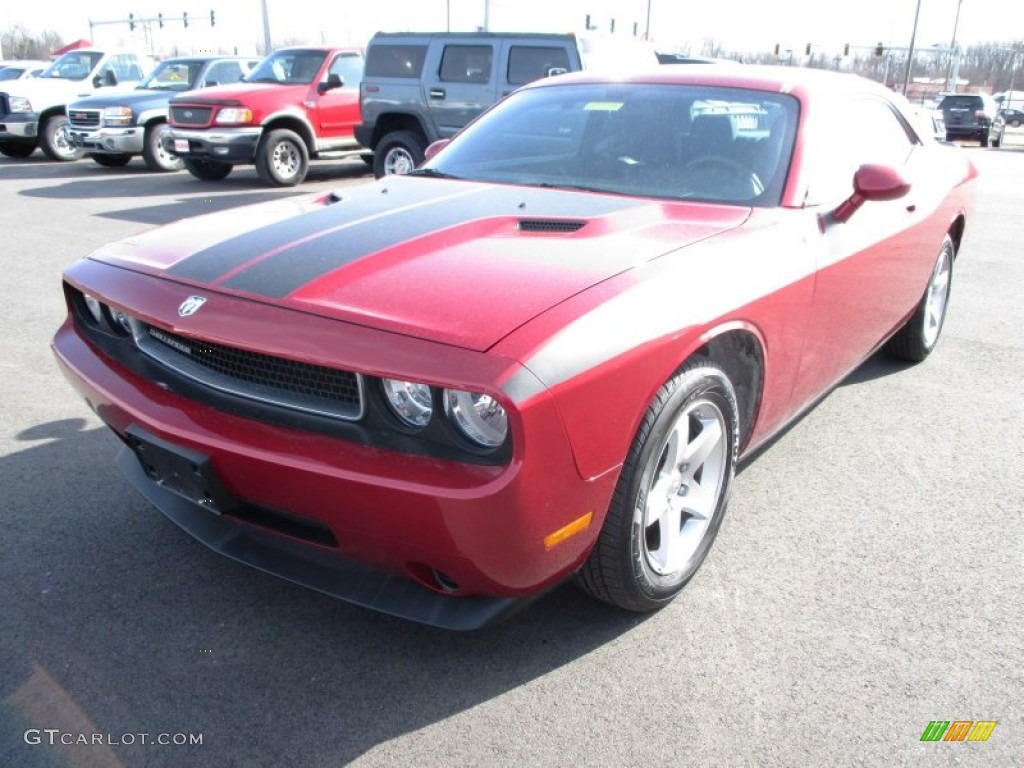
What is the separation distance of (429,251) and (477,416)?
0.69 m

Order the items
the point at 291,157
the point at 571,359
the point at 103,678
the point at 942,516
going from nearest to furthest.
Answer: the point at 571,359 → the point at 103,678 → the point at 942,516 → the point at 291,157

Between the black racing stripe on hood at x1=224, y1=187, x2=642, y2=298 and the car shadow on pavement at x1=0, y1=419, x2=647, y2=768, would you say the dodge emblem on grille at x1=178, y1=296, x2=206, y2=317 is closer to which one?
the black racing stripe on hood at x1=224, y1=187, x2=642, y2=298

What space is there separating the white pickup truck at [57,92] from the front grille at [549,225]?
563 inches

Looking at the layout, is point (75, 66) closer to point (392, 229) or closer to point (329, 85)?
point (329, 85)

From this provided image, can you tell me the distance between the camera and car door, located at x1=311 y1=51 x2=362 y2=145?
12.6 m

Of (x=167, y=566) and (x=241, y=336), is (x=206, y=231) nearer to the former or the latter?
(x=241, y=336)

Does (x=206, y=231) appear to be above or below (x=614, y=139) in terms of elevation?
below

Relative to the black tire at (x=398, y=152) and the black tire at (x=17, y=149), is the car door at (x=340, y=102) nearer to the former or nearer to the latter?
the black tire at (x=398, y=152)

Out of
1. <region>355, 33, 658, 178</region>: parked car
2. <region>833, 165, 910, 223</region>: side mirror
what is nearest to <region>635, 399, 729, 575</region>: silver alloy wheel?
<region>833, 165, 910, 223</region>: side mirror

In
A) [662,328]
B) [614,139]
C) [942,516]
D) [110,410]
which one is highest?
[614,139]

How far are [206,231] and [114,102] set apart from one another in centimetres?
1197

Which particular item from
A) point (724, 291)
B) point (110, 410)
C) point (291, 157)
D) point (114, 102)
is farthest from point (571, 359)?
point (114, 102)

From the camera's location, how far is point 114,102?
43.2 feet

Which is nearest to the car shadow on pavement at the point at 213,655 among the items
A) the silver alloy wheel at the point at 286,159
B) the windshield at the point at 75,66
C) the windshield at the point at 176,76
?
the silver alloy wheel at the point at 286,159
